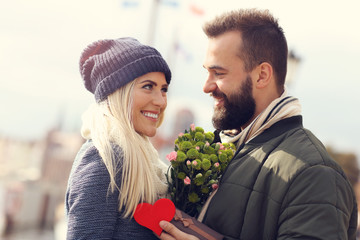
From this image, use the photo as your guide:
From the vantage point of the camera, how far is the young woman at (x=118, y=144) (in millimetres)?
2549

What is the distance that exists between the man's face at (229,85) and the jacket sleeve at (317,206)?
93 centimetres

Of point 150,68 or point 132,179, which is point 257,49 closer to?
point 150,68

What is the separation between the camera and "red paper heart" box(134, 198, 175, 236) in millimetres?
2520

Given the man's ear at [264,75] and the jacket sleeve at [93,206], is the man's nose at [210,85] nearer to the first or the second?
the man's ear at [264,75]

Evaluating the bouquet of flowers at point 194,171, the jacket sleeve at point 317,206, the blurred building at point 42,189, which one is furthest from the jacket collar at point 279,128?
the blurred building at point 42,189

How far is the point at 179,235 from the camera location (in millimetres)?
2453

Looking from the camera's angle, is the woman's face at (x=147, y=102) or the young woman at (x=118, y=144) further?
the woman's face at (x=147, y=102)

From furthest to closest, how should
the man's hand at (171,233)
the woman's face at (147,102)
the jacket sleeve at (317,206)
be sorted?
the woman's face at (147,102) → the man's hand at (171,233) → the jacket sleeve at (317,206)

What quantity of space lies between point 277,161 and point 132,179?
2.91 feet

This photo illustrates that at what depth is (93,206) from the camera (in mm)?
2529

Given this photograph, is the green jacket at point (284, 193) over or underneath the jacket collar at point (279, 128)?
underneath

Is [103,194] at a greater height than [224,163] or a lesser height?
lesser

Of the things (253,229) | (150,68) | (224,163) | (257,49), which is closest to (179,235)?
(253,229)

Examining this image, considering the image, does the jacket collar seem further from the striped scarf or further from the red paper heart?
the red paper heart
